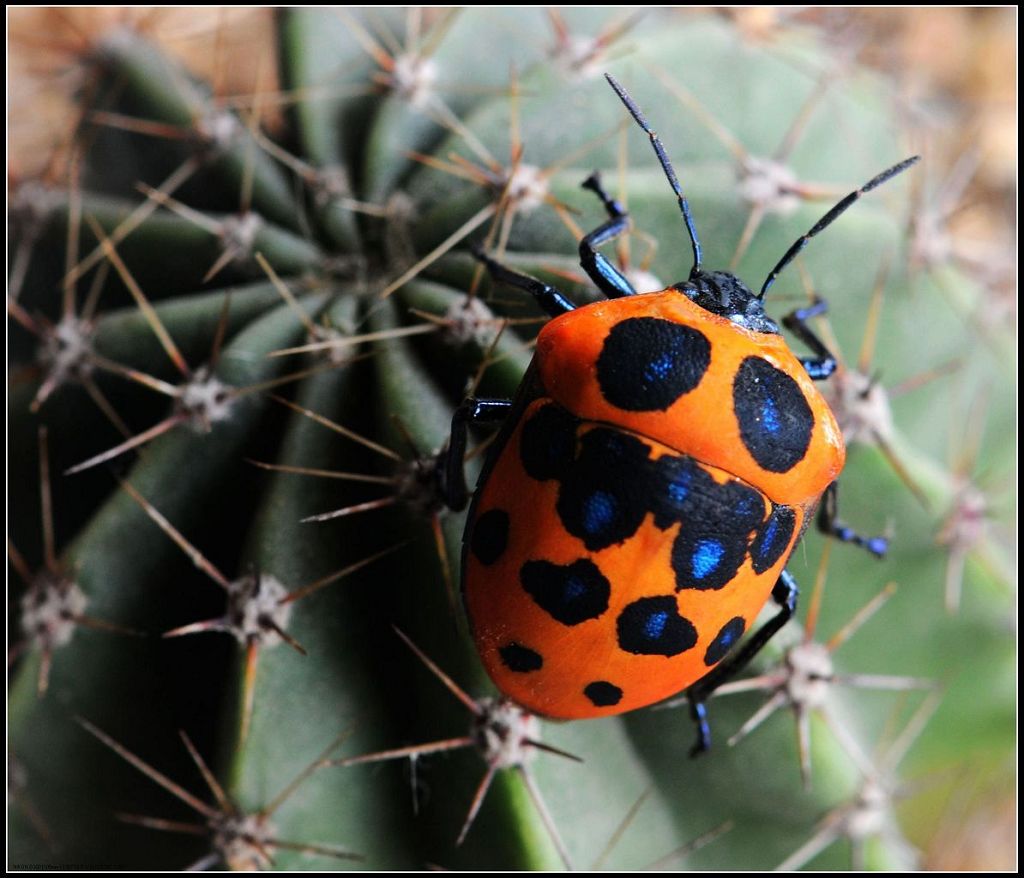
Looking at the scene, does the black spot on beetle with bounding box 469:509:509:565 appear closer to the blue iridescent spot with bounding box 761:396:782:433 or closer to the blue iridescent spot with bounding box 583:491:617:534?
the blue iridescent spot with bounding box 583:491:617:534

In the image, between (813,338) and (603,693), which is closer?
(603,693)

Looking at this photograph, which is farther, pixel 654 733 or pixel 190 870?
pixel 654 733

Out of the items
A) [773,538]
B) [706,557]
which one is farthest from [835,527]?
[706,557]

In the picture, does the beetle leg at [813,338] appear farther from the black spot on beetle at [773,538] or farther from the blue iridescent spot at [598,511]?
the blue iridescent spot at [598,511]

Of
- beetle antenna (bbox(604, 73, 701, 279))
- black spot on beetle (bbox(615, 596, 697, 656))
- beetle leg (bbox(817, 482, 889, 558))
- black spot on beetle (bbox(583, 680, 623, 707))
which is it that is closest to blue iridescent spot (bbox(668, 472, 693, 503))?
black spot on beetle (bbox(615, 596, 697, 656))

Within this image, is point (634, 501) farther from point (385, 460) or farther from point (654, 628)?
point (385, 460)

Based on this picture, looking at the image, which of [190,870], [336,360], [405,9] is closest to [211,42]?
[405,9]

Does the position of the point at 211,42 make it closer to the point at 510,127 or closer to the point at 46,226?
the point at 46,226

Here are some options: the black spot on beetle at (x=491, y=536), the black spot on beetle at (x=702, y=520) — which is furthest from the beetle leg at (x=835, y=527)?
the black spot on beetle at (x=491, y=536)
